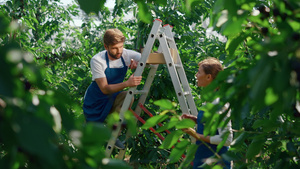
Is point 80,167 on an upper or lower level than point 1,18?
lower

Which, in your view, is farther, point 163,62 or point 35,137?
point 163,62

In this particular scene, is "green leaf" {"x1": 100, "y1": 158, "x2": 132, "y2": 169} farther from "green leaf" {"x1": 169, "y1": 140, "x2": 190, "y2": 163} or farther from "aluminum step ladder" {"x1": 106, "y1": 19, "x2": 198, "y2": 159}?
"aluminum step ladder" {"x1": 106, "y1": 19, "x2": 198, "y2": 159}

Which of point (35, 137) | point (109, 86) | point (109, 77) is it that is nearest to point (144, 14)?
point (35, 137)

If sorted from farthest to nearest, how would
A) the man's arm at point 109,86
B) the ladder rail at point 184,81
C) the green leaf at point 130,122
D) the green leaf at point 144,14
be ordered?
the ladder rail at point 184,81 < the man's arm at point 109,86 < the green leaf at point 144,14 < the green leaf at point 130,122

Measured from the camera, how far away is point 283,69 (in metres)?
0.59

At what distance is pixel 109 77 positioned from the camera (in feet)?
11.9

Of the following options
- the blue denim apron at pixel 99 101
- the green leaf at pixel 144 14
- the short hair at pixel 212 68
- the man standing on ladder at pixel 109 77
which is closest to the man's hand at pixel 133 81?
the man standing on ladder at pixel 109 77

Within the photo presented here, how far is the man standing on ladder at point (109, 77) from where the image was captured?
138 inches

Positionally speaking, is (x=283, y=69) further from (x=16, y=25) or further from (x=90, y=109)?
(x=90, y=109)

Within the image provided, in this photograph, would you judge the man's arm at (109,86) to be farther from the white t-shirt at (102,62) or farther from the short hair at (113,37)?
the short hair at (113,37)

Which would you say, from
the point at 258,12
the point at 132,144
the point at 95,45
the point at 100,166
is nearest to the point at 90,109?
the point at 132,144

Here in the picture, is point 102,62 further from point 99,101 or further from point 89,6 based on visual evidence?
point 89,6

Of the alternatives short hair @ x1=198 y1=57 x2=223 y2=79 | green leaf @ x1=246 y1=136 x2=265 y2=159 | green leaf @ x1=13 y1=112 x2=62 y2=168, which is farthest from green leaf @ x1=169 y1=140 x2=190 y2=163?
short hair @ x1=198 y1=57 x2=223 y2=79

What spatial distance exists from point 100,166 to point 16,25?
224mm
